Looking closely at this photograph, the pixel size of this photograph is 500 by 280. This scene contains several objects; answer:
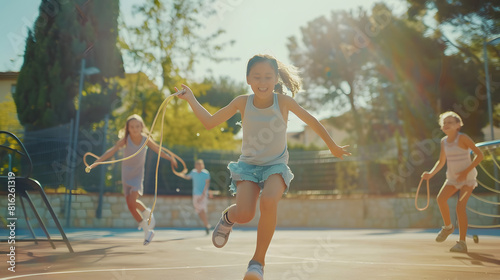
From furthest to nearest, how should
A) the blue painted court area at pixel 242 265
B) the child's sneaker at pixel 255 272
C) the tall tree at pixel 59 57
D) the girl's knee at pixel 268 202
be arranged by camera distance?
the tall tree at pixel 59 57
the blue painted court area at pixel 242 265
the girl's knee at pixel 268 202
the child's sneaker at pixel 255 272

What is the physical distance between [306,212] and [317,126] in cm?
1458

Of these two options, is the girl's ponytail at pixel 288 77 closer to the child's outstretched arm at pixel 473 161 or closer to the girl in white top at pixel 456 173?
the girl in white top at pixel 456 173

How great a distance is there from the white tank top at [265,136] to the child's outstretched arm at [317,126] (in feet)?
0.37

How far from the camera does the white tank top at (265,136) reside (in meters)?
3.99

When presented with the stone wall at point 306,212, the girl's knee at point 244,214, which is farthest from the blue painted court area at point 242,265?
the stone wall at point 306,212

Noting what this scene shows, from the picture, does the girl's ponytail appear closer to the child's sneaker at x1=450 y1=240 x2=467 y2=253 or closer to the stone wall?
the child's sneaker at x1=450 y1=240 x2=467 y2=253

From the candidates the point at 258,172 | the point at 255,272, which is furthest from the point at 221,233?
the point at 255,272

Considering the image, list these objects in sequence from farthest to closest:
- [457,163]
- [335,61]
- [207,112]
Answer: [335,61]
[457,163]
[207,112]

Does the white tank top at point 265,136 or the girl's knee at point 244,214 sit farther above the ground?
the white tank top at point 265,136

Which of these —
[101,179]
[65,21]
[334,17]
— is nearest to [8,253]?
A: [101,179]

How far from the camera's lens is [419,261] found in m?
5.27

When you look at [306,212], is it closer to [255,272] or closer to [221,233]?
[221,233]

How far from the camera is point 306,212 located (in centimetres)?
1823

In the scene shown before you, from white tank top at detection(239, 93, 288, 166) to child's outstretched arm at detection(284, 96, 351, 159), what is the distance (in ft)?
0.37
